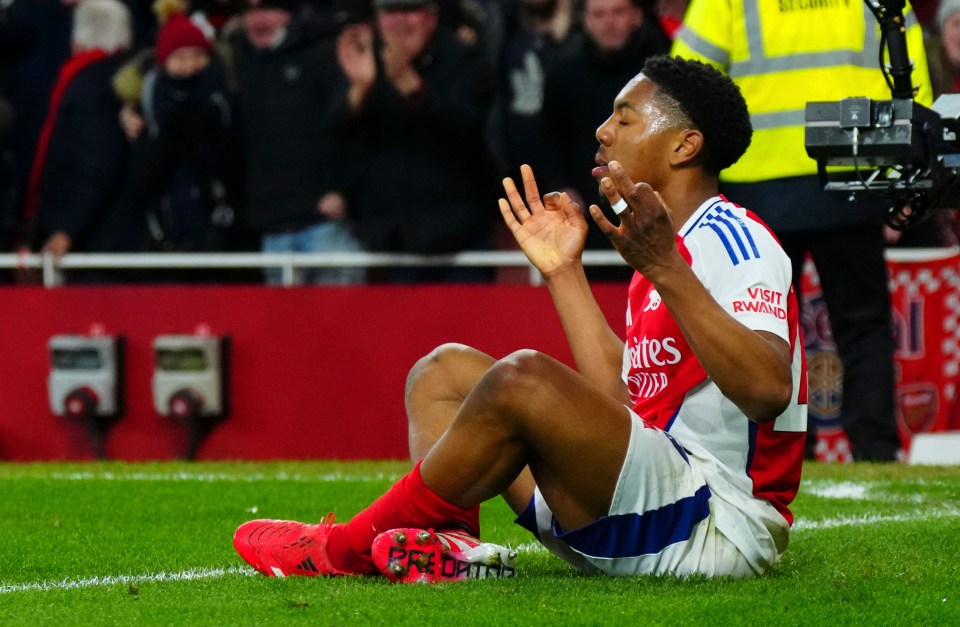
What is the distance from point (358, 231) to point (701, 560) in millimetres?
5185

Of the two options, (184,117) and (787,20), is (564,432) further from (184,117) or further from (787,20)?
(184,117)

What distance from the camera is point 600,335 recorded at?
4570mm

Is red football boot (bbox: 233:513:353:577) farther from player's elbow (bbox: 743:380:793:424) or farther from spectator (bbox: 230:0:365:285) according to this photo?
spectator (bbox: 230:0:365:285)

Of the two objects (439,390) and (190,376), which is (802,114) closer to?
(439,390)

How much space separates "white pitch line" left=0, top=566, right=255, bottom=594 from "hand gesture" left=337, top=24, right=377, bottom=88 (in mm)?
4582

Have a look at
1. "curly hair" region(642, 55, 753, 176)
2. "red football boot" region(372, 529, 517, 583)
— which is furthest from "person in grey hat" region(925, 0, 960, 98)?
"red football boot" region(372, 529, 517, 583)

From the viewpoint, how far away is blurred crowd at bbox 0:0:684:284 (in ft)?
28.6

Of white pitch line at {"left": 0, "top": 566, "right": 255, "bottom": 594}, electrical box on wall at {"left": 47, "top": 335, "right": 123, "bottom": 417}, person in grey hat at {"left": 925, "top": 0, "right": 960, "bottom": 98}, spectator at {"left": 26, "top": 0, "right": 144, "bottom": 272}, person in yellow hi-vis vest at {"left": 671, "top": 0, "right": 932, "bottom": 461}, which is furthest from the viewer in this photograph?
spectator at {"left": 26, "top": 0, "right": 144, "bottom": 272}

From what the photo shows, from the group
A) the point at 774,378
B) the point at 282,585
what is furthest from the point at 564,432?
the point at 282,585

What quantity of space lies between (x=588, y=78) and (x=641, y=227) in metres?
4.95

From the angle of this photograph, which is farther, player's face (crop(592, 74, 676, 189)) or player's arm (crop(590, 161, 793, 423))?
Answer: player's face (crop(592, 74, 676, 189))

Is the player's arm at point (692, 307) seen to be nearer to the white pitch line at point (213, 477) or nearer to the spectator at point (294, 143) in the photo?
the white pitch line at point (213, 477)

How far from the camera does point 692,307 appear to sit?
147 inches

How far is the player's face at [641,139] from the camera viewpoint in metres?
4.39
